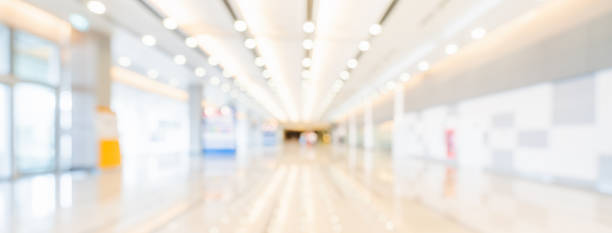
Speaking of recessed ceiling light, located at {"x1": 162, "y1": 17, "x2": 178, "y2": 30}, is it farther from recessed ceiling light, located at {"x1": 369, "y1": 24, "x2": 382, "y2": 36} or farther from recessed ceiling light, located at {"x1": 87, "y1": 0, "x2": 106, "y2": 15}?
recessed ceiling light, located at {"x1": 369, "y1": 24, "x2": 382, "y2": 36}

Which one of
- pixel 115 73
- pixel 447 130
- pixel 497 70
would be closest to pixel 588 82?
pixel 497 70

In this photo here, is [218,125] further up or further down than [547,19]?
further down

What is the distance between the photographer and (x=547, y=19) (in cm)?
766

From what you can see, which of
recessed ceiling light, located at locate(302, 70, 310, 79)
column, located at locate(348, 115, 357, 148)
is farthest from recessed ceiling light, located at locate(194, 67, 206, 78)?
column, located at locate(348, 115, 357, 148)

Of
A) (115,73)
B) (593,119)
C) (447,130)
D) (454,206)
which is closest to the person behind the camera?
(454,206)

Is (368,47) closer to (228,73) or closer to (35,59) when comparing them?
(228,73)

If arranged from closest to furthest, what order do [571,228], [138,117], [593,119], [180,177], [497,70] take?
[571,228]
[593,119]
[180,177]
[497,70]
[138,117]

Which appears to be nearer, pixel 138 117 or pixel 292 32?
pixel 292 32

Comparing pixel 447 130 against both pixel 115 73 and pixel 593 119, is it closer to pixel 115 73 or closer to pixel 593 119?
pixel 593 119

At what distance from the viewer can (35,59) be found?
9.33m

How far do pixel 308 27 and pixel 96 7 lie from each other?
169 inches

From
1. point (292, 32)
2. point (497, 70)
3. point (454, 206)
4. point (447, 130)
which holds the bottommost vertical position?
point (454, 206)

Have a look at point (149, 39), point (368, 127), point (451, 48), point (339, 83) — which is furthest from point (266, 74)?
point (368, 127)

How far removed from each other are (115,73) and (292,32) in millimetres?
12234
